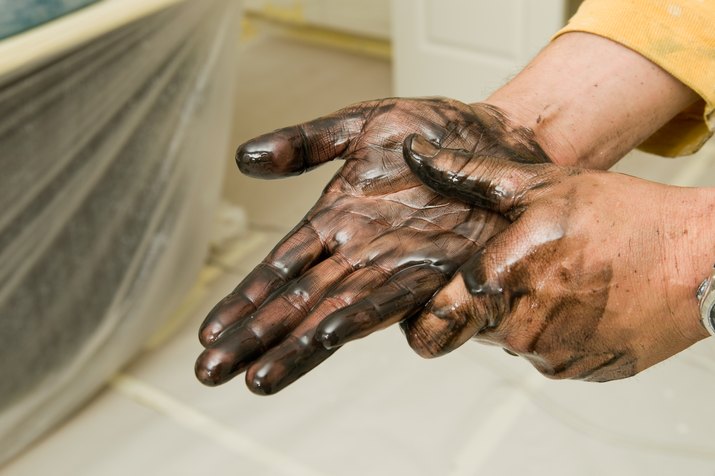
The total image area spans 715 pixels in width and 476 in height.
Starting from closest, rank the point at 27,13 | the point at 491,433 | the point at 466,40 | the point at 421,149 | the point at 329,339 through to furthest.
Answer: the point at 329,339, the point at 421,149, the point at 27,13, the point at 491,433, the point at 466,40

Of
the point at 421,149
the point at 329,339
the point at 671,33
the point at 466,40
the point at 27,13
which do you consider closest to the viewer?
the point at 329,339

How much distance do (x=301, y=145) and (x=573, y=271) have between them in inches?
11.8

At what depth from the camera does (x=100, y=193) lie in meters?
1.34

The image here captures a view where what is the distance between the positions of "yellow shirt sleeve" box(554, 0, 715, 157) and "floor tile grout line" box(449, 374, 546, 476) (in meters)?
0.65

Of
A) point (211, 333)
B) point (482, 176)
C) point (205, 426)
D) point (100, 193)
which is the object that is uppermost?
point (482, 176)

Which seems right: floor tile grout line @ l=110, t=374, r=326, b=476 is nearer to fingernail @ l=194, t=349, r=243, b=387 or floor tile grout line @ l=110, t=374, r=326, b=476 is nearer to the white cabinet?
fingernail @ l=194, t=349, r=243, b=387

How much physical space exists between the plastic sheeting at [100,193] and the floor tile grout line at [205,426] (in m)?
0.05

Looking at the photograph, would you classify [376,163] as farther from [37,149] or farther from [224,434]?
[224,434]

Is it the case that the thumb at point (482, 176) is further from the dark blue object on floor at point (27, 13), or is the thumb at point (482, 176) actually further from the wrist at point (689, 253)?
the dark blue object on floor at point (27, 13)

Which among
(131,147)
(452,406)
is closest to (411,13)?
(131,147)

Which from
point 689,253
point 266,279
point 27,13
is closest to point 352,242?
point 266,279

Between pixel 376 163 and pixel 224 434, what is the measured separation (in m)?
0.74

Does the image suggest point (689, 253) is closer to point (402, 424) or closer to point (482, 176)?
point (482, 176)

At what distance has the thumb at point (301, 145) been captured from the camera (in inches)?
30.5
